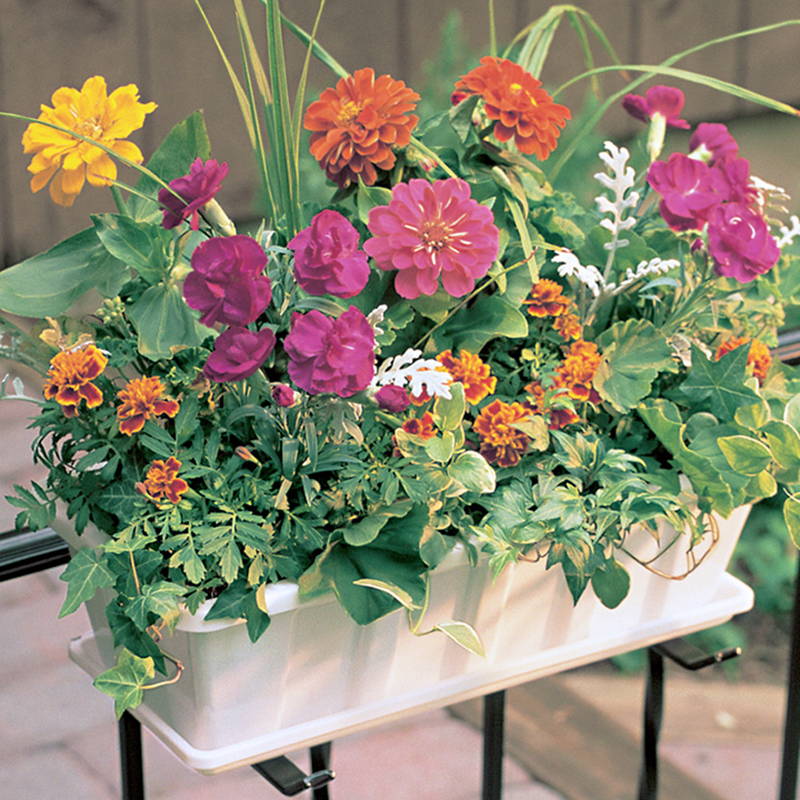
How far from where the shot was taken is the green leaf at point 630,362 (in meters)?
0.76

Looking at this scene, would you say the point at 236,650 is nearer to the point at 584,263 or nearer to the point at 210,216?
the point at 210,216

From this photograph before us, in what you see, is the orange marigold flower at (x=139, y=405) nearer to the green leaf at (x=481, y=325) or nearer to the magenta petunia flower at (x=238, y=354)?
the magenta petunia flower at (x=238, y=354)

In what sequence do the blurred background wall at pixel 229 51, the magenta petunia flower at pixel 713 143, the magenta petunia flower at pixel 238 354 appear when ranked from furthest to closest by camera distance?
the blurred background wall at pixel 229 51 < the magenta petunia flower at pixel 713 143 < the magenta petunia flower at pixel 238 354

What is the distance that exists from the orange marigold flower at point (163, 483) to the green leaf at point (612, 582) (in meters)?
0.25

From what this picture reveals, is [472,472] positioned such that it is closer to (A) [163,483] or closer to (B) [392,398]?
(B) [392,398]

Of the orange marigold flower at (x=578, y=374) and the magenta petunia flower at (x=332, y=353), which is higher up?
the magenta petunia flower at (x=332, y=353)

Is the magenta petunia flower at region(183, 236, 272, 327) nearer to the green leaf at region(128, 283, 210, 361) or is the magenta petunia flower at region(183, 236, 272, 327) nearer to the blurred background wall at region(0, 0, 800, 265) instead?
the green leaf at region(128, 283, 210, 361)

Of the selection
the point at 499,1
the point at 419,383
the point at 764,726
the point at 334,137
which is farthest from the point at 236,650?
the point at 499,1

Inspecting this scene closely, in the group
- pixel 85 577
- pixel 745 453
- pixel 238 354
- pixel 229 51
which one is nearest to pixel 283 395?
pixel 238 354

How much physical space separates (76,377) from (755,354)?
43 cm

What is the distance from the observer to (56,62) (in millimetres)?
2562

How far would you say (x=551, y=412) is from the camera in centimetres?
76

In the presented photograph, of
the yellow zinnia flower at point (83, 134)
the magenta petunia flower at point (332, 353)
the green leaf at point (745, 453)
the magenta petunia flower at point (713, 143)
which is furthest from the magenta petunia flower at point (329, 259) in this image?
the magenta petunia flower at point (713, 143)

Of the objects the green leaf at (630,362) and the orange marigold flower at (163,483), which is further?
the green leaf at (630,362)
